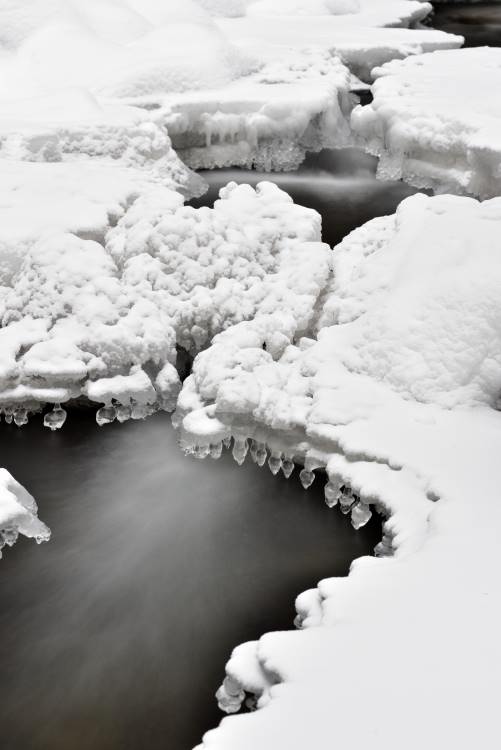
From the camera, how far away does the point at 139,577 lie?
13.7 ft

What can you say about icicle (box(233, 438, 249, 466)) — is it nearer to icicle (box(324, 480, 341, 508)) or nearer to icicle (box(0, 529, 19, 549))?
icicle (box(324, 480, 341, 508))

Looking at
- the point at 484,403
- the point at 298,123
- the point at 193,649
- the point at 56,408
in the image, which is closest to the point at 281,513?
the point at 193,649

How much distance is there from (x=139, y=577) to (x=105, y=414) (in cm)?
144

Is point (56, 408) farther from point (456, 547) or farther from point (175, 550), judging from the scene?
point (456, 547)

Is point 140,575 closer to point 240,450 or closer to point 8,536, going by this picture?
point 8,536

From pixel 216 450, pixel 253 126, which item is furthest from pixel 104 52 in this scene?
pixel 216 450

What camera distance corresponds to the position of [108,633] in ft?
12.7

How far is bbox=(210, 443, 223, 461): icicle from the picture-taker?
A: 4957 millimetres

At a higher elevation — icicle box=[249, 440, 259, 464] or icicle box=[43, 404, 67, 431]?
icicle box=[249, 440, 259, 464]

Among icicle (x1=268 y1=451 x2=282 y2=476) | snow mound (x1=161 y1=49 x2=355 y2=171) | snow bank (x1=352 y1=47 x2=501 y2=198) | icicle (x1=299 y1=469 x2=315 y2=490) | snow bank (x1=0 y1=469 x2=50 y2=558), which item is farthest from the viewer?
snow mound (x1=161 y1=49 x2=355 y2=171)

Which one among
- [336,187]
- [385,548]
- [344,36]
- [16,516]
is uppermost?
[344,36]

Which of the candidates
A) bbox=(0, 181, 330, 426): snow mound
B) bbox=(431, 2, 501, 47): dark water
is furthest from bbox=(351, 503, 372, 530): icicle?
bbox=(431, 2, 501, 47): dark water

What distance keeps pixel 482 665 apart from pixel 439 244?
3.10 metres

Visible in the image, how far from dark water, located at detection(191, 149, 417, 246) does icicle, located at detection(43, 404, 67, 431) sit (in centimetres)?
336
